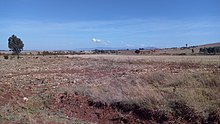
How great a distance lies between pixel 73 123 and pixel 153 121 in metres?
2.74

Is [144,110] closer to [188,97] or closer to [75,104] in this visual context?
[188,97]

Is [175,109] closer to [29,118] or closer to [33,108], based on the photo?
[29,118]

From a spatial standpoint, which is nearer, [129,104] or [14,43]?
[129,104]

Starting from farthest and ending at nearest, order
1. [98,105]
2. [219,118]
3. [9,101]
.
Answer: [9,101], [98,105], [219,118]

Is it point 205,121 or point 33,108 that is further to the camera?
point 33,108

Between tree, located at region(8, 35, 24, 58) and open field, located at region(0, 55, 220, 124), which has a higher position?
tree, located at region(8, 35, 24, 58)

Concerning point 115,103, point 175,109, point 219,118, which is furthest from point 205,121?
point 115,103

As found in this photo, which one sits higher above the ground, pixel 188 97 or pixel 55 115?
pixel 188 97

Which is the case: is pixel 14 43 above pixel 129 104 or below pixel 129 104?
above

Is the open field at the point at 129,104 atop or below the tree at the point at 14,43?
below

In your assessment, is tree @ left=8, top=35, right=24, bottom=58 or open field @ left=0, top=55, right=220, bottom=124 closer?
open field @ left=0, top=55, right=220, bottom=124

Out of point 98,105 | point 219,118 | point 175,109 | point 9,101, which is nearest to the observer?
point 219,118

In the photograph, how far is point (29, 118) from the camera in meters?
10.8

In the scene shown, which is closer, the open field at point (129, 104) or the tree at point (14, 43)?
the open field at point (129, 104)
